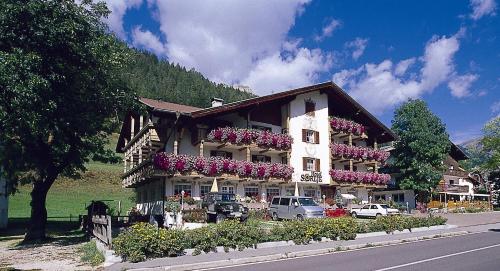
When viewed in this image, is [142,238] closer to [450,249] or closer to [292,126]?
[450,249]

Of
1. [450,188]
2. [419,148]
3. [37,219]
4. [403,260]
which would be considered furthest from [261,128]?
[450,188]

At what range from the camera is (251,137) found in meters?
34.5

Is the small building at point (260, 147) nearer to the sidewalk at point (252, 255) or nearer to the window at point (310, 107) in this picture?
the window at point (310, 107)

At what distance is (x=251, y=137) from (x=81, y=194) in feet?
135

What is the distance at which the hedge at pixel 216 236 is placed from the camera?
1450cm

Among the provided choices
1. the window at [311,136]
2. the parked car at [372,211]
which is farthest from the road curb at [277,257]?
the window at [311,136]

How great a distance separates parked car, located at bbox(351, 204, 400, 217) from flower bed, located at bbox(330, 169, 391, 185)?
9.63 ft

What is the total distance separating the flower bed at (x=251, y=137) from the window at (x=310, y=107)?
14.6 ft

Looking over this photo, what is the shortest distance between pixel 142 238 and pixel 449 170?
2397 inches

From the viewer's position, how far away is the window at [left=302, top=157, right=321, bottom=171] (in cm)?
3900

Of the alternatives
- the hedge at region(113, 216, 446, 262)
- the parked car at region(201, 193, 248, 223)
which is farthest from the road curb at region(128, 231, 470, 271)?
the parked car at region(201, 193, 248, 223)

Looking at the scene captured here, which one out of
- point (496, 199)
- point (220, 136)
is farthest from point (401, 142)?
point (220, 136)

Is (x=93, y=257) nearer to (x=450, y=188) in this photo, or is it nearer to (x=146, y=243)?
(x=146, y=243)

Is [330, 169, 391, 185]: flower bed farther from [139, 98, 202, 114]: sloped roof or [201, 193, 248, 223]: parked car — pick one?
[201, 193, 248, 223]: parked car
